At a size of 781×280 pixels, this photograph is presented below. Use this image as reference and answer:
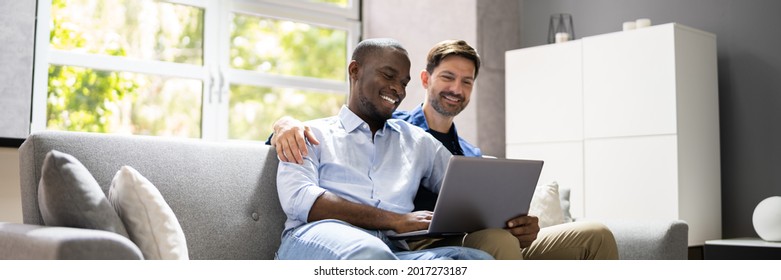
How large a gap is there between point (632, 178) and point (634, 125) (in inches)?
10.6

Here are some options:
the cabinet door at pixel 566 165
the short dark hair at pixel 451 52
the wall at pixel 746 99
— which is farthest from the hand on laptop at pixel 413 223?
the wall at pixel 746 99

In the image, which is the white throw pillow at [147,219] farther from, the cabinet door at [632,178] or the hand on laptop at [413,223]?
the cabinet door at [632,178]

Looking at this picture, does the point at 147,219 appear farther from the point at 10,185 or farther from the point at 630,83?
the point at 630,83

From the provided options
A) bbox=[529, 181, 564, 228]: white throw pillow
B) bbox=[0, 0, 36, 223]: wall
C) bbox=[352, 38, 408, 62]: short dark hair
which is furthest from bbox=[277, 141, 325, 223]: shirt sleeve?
bbox=[0, 0, 36, 223]: wall

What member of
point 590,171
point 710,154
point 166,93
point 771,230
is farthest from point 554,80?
point 166,93

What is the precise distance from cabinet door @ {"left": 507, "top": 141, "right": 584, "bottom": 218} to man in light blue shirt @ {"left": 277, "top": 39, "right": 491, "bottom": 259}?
80.9 inches

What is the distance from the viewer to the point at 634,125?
13.5 ft

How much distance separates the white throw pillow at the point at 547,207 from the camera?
119 inches

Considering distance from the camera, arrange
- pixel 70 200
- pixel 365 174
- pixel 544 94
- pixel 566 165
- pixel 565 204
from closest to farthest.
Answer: pixel 70 200
pixel 365 174
pixel 565 204
pixel 566 165
pixel 544 94

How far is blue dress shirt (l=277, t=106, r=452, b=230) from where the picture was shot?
84.4 inches

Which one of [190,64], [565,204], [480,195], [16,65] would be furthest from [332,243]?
[190,64]

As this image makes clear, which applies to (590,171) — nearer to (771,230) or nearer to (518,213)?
(771,230)
